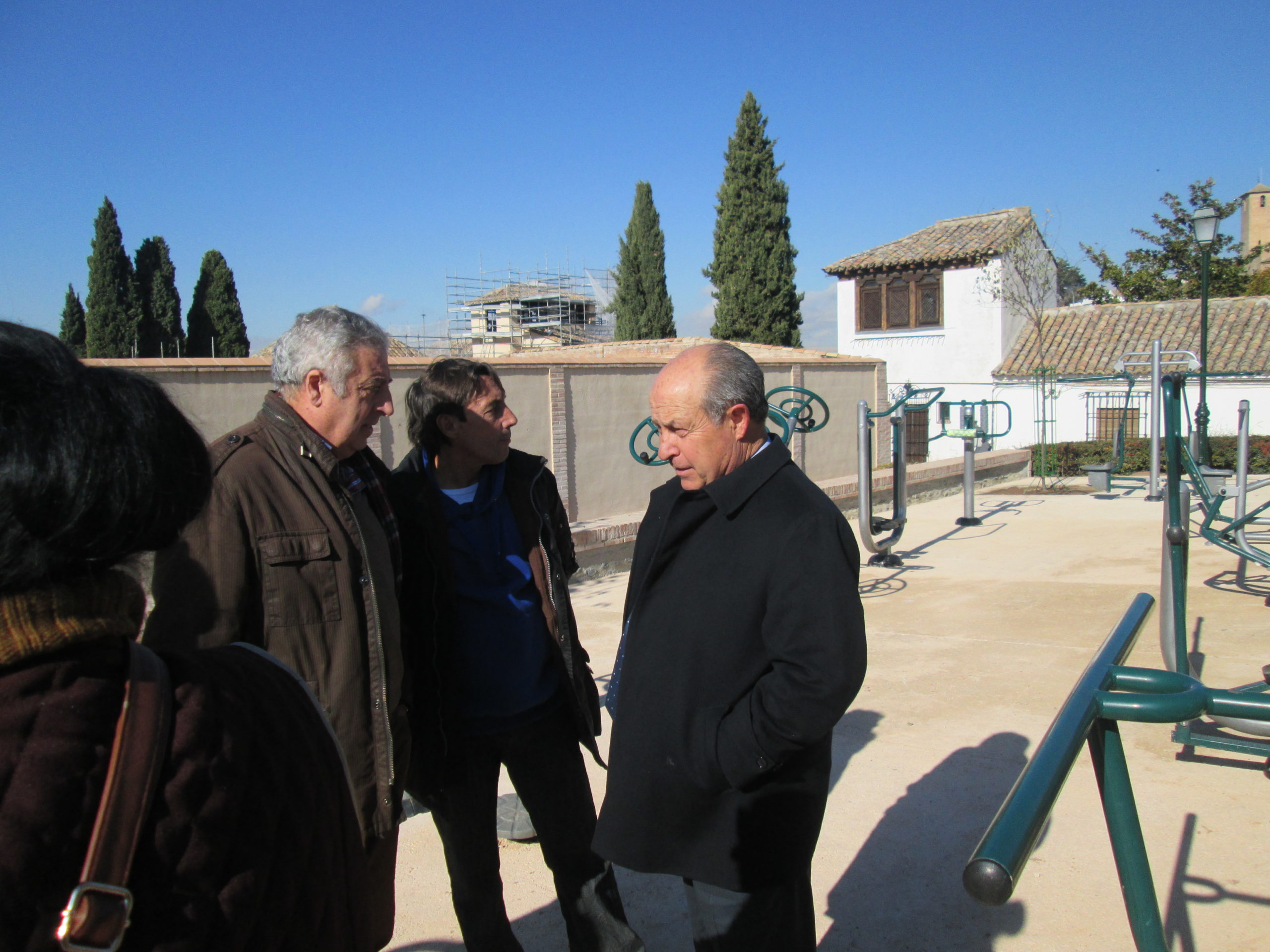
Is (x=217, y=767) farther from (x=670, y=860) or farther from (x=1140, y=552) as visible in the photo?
(x=1140, y=552)

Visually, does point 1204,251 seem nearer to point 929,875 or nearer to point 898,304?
point 929,875

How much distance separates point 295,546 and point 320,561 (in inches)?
2.4

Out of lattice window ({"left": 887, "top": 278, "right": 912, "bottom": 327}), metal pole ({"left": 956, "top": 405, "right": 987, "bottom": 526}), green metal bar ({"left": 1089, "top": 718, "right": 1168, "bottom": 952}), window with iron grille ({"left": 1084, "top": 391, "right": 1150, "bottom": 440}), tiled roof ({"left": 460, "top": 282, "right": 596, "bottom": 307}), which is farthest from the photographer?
tiled roof ({"left": 460, "top": 282, "right": 596, "bottom": 307})

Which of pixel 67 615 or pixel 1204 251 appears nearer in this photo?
pixel 67 615

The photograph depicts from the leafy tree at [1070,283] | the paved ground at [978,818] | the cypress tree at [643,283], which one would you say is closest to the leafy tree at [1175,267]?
the leafy tree at [1070,283]

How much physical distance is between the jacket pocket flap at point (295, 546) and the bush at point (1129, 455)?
16926mm

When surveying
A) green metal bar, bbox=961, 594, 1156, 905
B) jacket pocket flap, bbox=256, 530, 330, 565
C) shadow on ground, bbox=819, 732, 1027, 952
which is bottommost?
shadow on ground, bbox=819, 732, 1027, 952

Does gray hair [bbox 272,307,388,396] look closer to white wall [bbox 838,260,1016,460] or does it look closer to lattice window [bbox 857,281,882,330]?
white wall [bbox 838,260,1016,460]

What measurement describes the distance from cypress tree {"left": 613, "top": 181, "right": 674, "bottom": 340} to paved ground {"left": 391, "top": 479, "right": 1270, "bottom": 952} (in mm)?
26910

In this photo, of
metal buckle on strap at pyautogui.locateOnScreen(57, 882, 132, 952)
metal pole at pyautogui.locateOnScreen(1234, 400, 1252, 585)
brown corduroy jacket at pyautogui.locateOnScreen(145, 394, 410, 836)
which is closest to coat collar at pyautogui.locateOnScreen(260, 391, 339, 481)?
Result: brown corduroy jacket at pyautogui.locateOnScreen(145, 394, 410, 836)

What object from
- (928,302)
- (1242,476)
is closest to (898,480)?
(1242,476)

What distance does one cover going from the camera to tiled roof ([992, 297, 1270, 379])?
22000 millimetres

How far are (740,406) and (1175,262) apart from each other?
33.6m

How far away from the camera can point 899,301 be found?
26.0 meters
